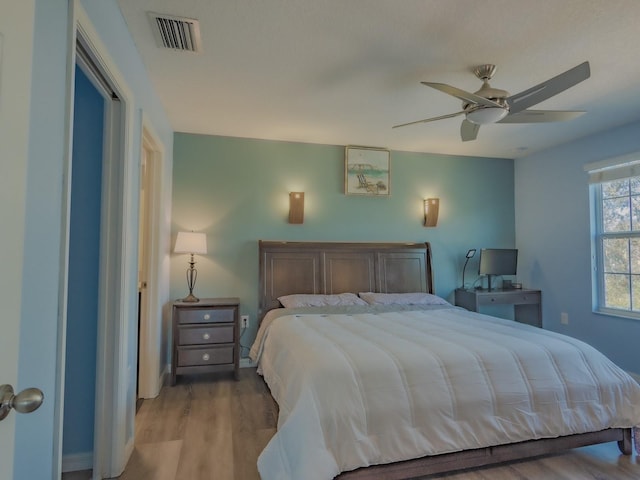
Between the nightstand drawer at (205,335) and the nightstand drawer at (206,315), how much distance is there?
6 centimetres

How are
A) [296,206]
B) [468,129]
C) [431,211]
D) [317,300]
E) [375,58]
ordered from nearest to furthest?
[375,58]
[468,129]
[317,300]
[296,206]
[431,211]

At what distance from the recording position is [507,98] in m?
2.32

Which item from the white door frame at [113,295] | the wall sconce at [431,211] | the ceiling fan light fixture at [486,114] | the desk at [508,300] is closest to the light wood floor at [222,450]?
the white door frame at [113,295]

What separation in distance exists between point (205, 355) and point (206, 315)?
366mm

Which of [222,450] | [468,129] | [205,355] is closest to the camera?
[222,450]

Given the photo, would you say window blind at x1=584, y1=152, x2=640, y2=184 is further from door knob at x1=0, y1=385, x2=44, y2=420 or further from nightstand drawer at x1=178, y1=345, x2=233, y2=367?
door knob at x1=0, y1=385, x2=44, y2=420

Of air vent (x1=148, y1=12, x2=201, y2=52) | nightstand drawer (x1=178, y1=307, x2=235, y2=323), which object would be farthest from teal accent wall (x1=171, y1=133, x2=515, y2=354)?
air vent (x1=148, y1=12, x2=201, y2=52)

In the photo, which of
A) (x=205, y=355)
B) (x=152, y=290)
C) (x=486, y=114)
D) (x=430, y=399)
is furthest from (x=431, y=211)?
(x=152, y=290)

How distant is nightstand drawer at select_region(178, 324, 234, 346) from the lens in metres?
3.22

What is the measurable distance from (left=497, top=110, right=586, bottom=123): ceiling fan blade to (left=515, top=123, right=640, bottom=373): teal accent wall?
1584mm

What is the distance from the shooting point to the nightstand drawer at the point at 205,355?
322 cm

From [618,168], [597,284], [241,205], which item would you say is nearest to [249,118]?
[241,205]

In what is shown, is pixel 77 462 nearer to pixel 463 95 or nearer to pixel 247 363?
pixel 247 363

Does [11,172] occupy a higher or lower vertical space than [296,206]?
lower
